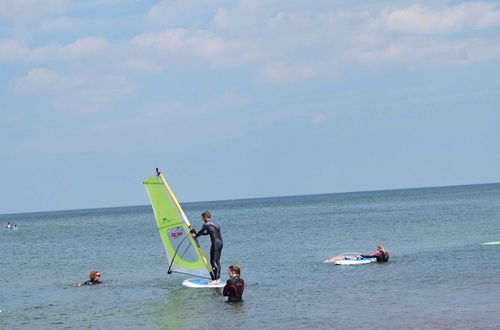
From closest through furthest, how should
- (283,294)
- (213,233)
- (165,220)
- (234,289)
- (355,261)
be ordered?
1. (234,289)
2. (283,294)
3. (213,233)
4. (165,220)
5. (355,261)

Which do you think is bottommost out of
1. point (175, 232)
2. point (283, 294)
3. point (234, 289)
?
point (283, 294)

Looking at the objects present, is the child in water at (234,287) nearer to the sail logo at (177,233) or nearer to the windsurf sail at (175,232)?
the windsurf sail at (175,232)

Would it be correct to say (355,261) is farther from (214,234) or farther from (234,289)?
(234,289)

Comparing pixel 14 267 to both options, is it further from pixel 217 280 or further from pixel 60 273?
pixel 217 280

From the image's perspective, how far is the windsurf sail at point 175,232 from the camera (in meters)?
27.1

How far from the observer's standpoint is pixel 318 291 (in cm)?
2670

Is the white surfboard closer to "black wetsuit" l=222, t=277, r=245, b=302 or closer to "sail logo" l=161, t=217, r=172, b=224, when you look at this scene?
"sail logo" l=161, t=217, r=172, b=224

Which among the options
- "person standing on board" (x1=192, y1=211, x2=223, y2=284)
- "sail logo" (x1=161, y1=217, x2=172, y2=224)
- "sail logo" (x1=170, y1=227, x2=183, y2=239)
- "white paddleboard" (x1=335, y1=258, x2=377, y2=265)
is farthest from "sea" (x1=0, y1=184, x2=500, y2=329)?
"sail logo" (x1=161, y1=217, x2=172, y2=224)

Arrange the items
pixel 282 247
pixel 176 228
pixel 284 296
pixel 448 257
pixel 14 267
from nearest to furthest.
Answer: pixel 284 296, pixel 176 228, pixel 448 257, pixel 14 267, pixel 282 247

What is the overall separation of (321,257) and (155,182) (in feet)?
53.2

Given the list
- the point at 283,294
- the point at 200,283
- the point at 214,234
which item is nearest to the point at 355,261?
the point at 200,283

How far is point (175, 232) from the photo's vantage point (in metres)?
27.7

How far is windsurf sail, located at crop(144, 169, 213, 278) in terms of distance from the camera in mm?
27119

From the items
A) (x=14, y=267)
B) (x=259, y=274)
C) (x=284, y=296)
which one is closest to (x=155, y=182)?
(x=284, y=296)
